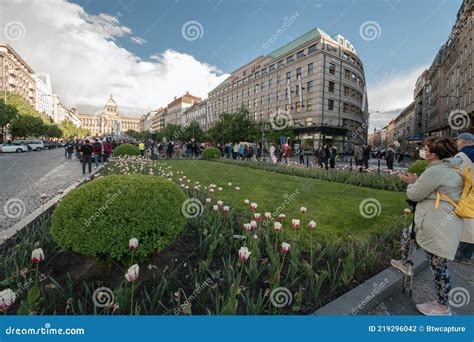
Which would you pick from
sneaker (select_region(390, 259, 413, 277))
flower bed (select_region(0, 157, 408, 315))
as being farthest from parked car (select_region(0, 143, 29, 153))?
sneaker (select_region(390, 259, 413, 277))

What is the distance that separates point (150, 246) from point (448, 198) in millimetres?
3308

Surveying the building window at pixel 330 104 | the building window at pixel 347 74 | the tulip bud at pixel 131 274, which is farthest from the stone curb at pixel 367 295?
the building window at pixel 347 74

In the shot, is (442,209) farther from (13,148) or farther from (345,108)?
(345,108)

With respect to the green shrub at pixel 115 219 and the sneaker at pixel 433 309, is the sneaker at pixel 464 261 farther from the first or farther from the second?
the green shrub at pixel 115 219

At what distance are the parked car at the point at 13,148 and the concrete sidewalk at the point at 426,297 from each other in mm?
45617

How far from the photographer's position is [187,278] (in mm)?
3211

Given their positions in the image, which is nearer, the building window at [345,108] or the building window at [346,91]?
the building window at [345,108]

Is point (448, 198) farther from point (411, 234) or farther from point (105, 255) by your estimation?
point (105, 255)

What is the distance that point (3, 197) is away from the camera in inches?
308

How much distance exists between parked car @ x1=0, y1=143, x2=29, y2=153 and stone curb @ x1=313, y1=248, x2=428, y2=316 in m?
45.3

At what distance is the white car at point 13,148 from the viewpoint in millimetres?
34625

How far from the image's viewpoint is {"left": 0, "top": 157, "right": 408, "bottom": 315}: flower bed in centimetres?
256
